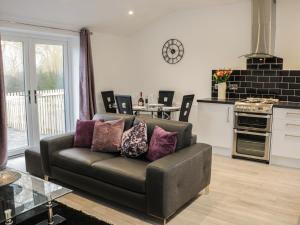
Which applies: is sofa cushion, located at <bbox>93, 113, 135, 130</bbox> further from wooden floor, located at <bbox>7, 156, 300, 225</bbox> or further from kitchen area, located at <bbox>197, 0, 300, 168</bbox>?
kitchen area, located at <bbox>197, 0, 300, 168</bbox>

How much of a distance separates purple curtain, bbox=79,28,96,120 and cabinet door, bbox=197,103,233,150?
2096 millimetres

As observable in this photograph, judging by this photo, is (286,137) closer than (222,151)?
Yes

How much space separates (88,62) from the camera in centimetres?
548

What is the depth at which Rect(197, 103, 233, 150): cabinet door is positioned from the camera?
4777 mm

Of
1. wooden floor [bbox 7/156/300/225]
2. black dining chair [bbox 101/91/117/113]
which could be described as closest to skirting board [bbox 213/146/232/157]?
wooden floor [bbox 7/156/300/225]

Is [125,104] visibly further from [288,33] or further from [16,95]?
[288,33]

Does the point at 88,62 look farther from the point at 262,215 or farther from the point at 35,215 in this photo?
the point at 262,215

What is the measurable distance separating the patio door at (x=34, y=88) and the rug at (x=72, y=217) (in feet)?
7.79

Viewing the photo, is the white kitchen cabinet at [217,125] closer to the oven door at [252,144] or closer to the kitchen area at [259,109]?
the kitchen area at [259,109]

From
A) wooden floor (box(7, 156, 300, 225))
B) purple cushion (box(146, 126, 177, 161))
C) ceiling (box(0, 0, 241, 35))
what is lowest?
wooden floor (box(7, 156, 300, 225))

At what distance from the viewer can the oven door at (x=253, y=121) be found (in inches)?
173

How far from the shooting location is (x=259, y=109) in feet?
14.4

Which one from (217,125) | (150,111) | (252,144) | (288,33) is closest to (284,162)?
(252,144)

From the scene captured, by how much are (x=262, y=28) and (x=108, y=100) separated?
3245mm
